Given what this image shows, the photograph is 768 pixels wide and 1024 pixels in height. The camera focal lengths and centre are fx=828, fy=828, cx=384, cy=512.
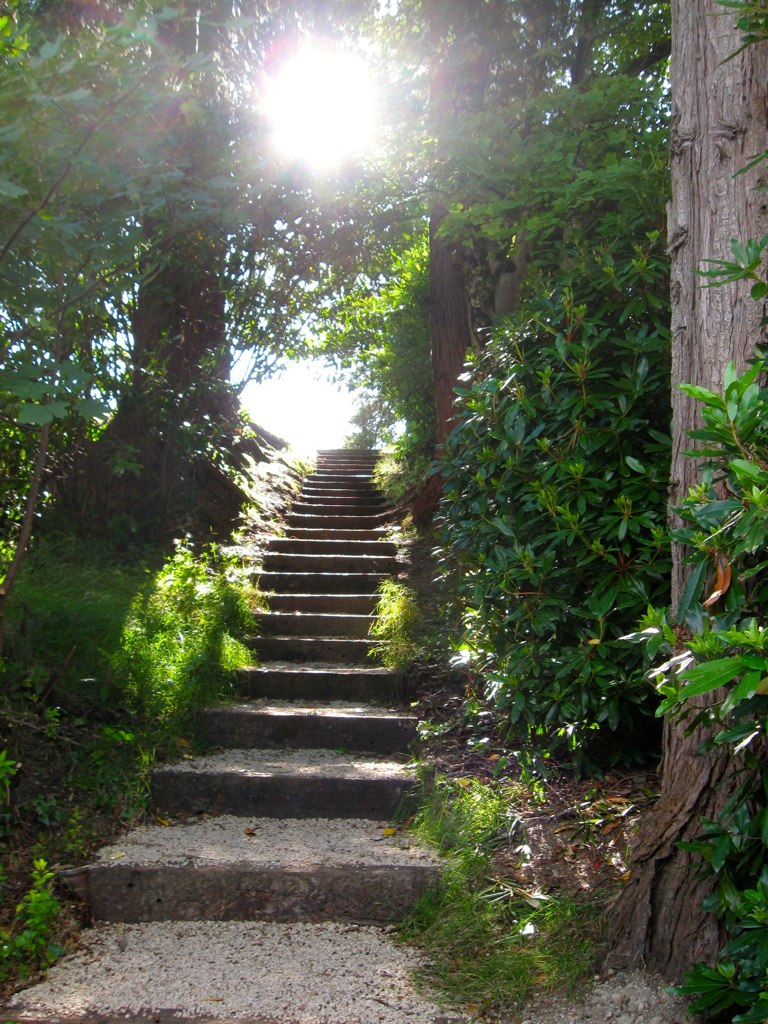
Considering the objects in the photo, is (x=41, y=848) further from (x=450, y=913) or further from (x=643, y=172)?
(x=643, y=172)

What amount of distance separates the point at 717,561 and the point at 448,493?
2186 millimetres

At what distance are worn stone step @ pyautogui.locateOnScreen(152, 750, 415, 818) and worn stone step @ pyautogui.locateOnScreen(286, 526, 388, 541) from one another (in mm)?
4074

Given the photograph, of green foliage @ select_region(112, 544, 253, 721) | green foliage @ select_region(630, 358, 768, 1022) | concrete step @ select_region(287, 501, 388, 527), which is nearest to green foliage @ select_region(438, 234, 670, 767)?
green foliage @ select_region(630, 358, 768, 1022)

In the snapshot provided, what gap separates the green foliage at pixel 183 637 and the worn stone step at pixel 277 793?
418mm

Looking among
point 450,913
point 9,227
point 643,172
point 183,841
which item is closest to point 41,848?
point 183,841

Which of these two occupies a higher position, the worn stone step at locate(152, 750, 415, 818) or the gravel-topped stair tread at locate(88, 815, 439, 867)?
the worn stone step at locate(152, 750, 415, 818)

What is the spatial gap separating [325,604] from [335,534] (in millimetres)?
1917

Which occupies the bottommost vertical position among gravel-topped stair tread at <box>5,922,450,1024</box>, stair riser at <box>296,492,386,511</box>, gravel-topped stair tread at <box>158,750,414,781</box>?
gravel-topped stair tread at <box>5,922,450,1024</box>

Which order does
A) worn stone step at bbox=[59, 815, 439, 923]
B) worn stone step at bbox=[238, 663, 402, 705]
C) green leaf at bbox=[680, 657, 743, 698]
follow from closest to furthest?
green leaf at bbox=[680, 657, 743, 698] → worn stone step at bbox=[59, 815, 439, 923] → worn stone step at bbox=[238, 663, 402, 705]

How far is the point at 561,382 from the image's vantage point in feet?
11.8

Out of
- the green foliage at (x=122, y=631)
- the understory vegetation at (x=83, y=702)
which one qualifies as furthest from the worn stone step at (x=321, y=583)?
the understory vegetation at (x=83, y=702)

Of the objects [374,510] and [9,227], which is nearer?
[9,227]

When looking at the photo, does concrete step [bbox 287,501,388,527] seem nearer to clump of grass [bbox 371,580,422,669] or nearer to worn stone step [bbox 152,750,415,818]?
Result: clump of grass [bbox 371,580,422,669]

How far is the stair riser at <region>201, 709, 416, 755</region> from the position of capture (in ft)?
15.3
